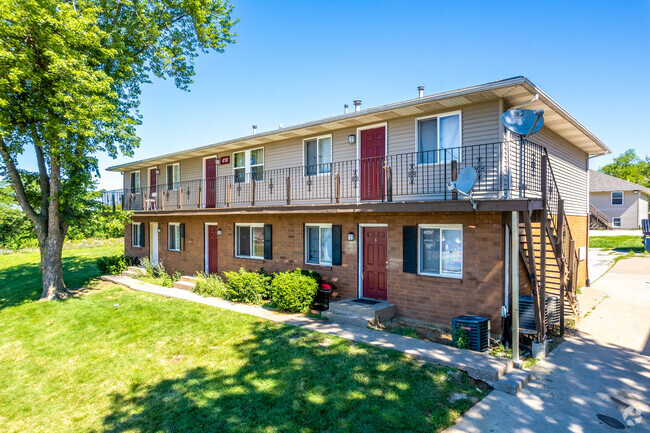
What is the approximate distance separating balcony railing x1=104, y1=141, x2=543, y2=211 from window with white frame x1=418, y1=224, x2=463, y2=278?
84cm

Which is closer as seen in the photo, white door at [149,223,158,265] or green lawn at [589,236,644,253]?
white door at [149,223,158,265]

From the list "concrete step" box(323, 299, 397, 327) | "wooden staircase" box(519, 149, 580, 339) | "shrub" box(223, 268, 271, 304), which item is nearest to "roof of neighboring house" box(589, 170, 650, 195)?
"wooden staircase" box(519, 149, 580, 339)

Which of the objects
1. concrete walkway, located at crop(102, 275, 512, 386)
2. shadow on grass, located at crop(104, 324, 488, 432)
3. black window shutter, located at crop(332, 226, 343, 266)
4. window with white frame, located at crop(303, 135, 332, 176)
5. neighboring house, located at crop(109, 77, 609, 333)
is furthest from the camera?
window with white frame, located at crop(303, 135, 332, 176)

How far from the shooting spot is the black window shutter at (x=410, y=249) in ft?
29.2

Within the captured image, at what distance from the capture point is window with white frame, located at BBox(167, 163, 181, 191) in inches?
677

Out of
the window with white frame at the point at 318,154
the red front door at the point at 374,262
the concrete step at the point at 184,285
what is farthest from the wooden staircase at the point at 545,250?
the concrete step at the point at 184,285

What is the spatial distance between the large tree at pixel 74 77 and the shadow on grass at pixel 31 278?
1.47m

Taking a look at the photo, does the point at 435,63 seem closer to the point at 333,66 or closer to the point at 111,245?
the point at 333,66

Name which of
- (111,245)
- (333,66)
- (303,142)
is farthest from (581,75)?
(111,245)

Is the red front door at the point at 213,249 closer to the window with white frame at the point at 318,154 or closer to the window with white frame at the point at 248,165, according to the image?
the window with white frame at the point at 248,165

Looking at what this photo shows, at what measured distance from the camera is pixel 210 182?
51.1 feet

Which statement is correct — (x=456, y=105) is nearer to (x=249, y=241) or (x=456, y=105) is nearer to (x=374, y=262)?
(x=374, y=262)

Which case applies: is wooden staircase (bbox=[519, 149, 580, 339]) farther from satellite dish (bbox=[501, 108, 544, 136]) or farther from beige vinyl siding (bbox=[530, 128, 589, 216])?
beige vinyl siding (bbox=[530, 128, 589, 216])

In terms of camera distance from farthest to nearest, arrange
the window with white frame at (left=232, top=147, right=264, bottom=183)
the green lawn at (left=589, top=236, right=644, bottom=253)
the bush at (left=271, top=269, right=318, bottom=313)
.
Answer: the green lawn at (left=589, top=236, right=644, bottom=253), the window with white frame at (left=232, top=147, right=264, bottom=183), the bush at (left=271, top=269, right=318, bottom=313)
